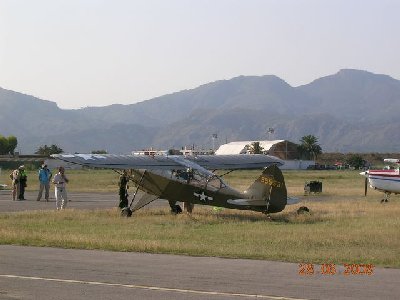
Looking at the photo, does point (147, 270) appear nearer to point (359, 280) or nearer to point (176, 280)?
point (176, 280)

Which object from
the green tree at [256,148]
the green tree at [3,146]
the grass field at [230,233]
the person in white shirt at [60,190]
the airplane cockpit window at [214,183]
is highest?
the green tree at [256,148]

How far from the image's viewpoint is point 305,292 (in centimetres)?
1048

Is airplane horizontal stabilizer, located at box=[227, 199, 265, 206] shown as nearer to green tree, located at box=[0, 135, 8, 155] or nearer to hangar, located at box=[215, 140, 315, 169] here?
green tree, located at box=[0, 135, 8, 155]

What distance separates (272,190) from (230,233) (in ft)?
11.7

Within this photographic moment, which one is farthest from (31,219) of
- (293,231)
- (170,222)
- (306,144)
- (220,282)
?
(306,144)

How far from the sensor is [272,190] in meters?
21.8

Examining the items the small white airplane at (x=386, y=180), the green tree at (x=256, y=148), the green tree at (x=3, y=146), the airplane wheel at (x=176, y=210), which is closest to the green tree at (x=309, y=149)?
the green tree at (x=256, y=148)

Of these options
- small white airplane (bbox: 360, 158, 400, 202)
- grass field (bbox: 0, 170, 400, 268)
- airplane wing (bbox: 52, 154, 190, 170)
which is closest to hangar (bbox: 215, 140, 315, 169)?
small white airplane (bbox: 360, 158, 400, 202)

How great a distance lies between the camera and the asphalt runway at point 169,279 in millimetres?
10328

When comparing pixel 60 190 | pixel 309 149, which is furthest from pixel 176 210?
pixel 309 149

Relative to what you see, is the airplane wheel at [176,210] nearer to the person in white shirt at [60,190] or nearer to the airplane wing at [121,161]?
the airplane wing at [121,161]

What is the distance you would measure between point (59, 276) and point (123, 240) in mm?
5157

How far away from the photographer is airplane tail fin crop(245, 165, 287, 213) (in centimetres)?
2184

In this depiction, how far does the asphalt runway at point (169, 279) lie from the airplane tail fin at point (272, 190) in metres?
7.75
